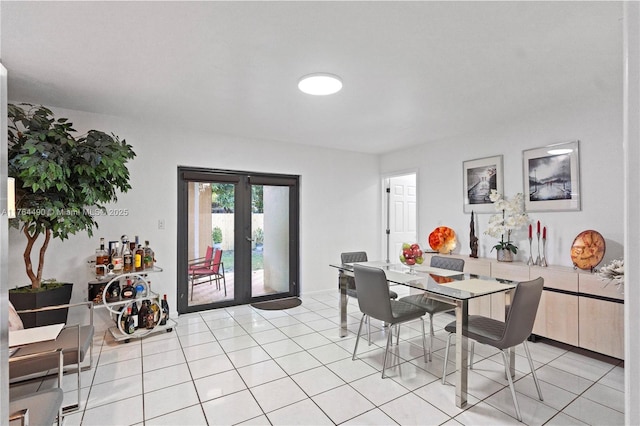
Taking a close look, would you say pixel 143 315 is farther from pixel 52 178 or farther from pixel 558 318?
pixel 558 318

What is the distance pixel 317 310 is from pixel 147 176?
2.72 metres

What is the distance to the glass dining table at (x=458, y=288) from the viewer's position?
7.29ft

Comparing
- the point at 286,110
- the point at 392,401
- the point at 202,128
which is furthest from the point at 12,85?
the point at 392,401

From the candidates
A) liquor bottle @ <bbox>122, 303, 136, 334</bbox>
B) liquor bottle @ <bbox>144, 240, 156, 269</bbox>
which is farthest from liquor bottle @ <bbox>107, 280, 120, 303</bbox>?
liquor bottle @ <bbox>144, 240, 156, 269</bbox>

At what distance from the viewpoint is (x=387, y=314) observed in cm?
260

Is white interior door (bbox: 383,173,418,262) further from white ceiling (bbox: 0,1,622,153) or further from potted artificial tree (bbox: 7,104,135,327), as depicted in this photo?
potted artificial tree (bbox: 7,104,135,327)

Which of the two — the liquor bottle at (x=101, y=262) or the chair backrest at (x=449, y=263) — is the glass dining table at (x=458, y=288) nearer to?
the chair backrest at (x=449, y=263)

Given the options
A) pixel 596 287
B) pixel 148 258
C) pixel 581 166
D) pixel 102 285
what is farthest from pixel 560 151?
pixel 102 285

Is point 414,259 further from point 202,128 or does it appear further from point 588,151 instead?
point 202,128

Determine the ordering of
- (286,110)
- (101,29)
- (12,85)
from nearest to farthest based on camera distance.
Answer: (101,29) < (12,85) < (286,110)

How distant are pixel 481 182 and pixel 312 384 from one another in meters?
3.24

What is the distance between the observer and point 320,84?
2.73 metres

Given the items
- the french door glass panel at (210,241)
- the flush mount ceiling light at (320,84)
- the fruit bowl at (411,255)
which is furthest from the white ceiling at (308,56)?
the fruit bowl at (411,255)

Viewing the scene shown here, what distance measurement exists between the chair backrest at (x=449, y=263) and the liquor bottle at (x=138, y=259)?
317 centimetres
